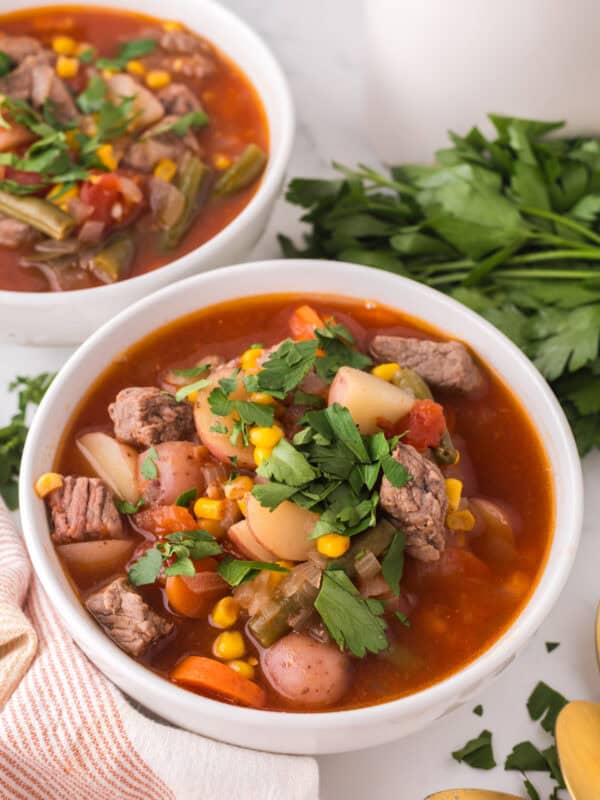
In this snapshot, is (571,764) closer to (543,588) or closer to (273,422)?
(543,588)

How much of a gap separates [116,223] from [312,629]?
1.64 meters

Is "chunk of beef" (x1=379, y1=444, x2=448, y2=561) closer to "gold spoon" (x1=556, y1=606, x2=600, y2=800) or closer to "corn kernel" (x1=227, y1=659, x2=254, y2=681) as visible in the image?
"corn kernel" (x1=227, y1=659, x2=254, y2=681)

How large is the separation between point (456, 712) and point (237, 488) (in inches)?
36.5

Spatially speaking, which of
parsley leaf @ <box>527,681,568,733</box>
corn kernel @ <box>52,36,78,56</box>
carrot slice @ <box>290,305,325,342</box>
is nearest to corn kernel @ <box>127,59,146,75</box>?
corn kernel @ <box>52,36,78,56</box>

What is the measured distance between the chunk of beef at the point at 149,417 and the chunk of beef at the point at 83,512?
0.17 m

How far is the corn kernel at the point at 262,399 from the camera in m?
2.81

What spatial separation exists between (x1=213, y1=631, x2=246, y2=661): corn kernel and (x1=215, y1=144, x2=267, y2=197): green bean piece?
173cm

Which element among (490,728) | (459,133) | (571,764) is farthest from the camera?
(459,133)

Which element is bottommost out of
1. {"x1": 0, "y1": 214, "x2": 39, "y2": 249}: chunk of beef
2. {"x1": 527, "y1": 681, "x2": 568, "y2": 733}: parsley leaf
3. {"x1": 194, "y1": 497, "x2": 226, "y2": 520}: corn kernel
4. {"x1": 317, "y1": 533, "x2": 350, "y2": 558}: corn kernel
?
{"x1": 527, "y1": 681, "x2": 568, "y2": 733}: parsley leaf

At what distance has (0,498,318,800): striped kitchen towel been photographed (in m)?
2.58

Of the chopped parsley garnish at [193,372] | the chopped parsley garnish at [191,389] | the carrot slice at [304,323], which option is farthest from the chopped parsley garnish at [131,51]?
the chopped parsley garnish at [191,389]

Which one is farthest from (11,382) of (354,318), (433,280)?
(433,280)

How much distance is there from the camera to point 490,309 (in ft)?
11.4

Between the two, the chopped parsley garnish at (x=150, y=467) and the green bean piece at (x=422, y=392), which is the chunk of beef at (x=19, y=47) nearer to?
the chopped parsley garnish at (x=150, y=467)
